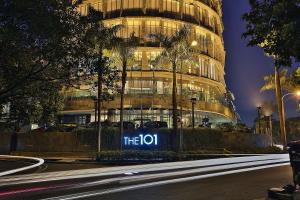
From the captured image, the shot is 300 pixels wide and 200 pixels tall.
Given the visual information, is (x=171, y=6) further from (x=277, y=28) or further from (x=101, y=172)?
(x=277, y=28)

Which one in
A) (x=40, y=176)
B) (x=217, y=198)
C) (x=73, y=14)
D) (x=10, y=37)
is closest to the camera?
(x=217, y=198)

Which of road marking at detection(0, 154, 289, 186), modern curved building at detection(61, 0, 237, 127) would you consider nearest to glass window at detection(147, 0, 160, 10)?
modern curved building at detection(61, 0, 237, 127)

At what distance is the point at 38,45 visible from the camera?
49.5ft

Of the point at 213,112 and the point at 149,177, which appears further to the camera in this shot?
the point at 213,112

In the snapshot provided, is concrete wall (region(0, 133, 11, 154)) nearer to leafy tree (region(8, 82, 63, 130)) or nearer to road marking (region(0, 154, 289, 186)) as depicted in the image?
leafy tree (region(8, 82, 63, 130))

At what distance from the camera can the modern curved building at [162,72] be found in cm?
5441

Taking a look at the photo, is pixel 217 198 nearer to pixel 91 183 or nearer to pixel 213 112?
pixel 91 183

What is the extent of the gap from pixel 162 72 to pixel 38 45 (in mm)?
42151

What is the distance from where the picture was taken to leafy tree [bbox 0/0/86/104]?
13898mm

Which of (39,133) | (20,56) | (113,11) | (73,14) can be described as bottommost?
(39,133)

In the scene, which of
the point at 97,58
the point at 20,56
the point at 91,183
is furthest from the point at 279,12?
the point at 97,58

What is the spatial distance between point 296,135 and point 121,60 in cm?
5893

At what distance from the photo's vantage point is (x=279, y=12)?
7.78 metres

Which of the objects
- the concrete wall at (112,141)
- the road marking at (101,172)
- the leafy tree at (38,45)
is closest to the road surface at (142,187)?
the road marking at (101,172)
